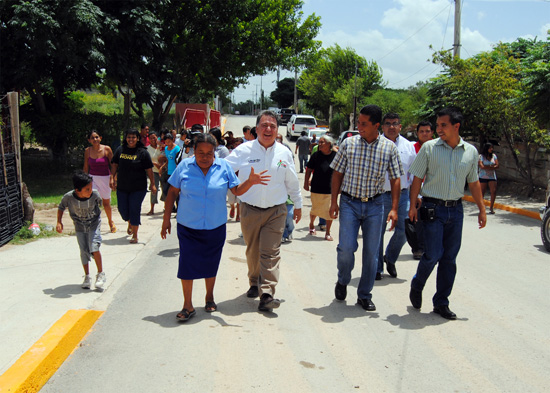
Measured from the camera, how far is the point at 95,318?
548cm

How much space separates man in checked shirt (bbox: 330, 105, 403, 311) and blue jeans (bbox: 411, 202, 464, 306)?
397 millimetres

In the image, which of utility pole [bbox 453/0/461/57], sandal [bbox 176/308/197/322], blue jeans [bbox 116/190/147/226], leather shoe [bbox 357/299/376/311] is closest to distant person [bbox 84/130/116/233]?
blue jeans [bbox 116/190/147/226]

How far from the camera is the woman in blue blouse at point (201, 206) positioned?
5.25 metres

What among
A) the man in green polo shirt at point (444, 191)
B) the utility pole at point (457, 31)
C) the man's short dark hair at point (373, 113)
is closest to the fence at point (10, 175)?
the man's short dark hair at point (373, 113)

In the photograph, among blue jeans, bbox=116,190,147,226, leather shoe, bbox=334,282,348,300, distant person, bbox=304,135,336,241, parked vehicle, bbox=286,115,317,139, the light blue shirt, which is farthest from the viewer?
parked vehicle, bbox=286,115,317,139

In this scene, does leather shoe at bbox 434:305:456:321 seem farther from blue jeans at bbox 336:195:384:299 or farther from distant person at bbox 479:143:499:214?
distant person at bbox 479:143:499:214

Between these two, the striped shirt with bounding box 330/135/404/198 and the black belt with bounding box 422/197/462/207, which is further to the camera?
the striped shirt with bounding box 330/135/404/198

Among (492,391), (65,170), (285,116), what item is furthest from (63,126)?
(285,116)

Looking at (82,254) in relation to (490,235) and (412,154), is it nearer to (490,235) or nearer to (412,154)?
(412,154)

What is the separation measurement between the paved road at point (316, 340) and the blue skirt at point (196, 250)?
1.56ft

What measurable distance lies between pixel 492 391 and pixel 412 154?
11.5 ft

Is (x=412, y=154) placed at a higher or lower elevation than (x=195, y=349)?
higher

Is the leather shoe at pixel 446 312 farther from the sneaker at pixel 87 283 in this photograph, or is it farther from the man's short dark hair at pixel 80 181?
the man's short dark hair at pixel 80 181

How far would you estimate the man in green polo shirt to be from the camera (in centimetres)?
540
